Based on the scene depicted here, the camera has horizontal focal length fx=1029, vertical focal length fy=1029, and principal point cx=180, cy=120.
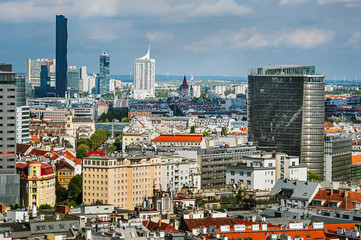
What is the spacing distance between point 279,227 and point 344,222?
29.2 feet

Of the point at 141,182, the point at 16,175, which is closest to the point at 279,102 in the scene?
the point at 141,182

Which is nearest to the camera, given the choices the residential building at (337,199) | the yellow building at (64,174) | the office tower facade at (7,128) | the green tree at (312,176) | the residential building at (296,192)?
the residential building at (337,199)

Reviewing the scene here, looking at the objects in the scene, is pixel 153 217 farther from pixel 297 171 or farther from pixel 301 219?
pixel 297 171

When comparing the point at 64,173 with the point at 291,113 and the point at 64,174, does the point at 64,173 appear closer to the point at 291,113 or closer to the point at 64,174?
the point at 64,174

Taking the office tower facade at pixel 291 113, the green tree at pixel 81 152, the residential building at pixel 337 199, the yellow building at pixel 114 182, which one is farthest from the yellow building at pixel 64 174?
the residential building at pixel 337 199

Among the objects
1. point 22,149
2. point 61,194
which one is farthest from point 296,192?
point 22,149

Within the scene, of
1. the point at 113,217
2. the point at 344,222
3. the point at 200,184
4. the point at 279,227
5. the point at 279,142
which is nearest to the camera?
the point at 279,227

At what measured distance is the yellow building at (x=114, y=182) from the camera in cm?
12000

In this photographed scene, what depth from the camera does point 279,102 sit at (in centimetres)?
16000

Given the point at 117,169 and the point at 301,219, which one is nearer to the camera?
the point at 301,219

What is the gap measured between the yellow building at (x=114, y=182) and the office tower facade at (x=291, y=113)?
39.3m

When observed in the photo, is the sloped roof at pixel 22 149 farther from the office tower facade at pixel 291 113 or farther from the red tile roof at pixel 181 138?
the office tower facade at pixel 291 113

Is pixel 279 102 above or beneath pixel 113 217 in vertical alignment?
above

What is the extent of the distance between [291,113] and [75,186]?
42.8m
